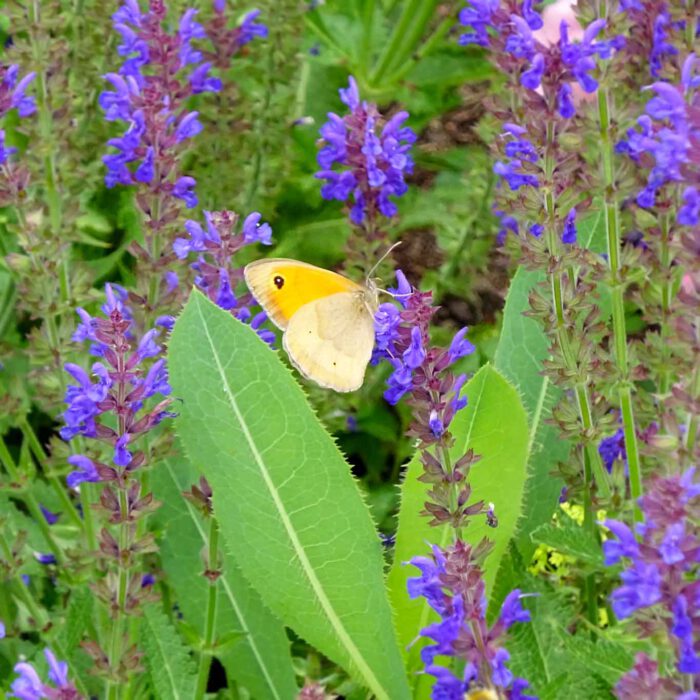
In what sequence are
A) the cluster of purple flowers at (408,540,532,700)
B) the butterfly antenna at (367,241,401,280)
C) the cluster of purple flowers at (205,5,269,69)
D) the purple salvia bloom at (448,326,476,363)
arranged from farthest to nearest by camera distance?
1. the cluster of purple flowers at (205,5,269,69)
2. the butterfly antenna at (367,241,401,280)
3. the purple salvia bloom at (448,326,476,363)
4. the cluster of purple flowers at (408,540,532,700)

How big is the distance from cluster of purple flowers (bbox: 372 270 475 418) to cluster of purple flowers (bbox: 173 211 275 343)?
385 mm

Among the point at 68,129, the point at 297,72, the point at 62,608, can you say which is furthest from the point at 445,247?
the point at 62,608

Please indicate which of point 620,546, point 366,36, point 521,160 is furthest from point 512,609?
point 366,36

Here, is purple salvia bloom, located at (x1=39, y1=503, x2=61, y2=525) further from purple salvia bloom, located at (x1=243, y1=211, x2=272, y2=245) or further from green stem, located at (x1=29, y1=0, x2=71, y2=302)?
purple salvia bloom, located at (x1=243, y1=211, x2=272, y2=245)

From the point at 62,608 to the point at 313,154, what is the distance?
217cm

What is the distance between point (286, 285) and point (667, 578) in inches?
49.0

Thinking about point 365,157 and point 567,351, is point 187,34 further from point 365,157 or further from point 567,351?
point 567,351

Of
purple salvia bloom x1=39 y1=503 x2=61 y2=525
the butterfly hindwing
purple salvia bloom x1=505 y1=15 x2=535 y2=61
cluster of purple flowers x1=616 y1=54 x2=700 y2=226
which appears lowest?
purple salvia bloom x1=39 y1=503 x2=61 y2=525

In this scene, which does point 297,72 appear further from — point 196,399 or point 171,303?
point 196,399

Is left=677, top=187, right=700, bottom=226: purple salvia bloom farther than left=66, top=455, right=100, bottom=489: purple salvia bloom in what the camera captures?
No

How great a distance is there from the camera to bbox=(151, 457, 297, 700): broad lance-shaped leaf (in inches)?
98.7

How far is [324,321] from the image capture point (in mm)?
2539

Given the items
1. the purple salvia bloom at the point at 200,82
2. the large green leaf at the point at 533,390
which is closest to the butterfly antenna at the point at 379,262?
the large green leaf at the point at 533,390

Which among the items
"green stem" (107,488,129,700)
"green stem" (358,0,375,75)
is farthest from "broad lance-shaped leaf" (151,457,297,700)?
"green stem" (358,0,375,75)
